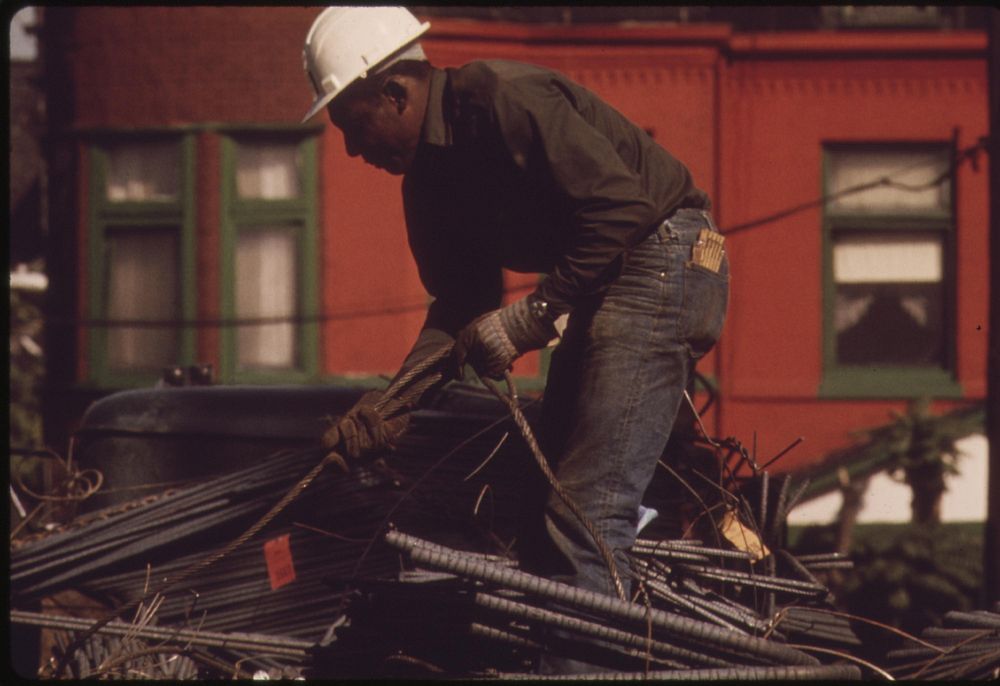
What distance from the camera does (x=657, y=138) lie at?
43.7 feet

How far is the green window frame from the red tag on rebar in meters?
8.11

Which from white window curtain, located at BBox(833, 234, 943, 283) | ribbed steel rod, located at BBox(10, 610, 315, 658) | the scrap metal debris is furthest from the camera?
white window curtain, located at BBox(833, 234, 943, 283)

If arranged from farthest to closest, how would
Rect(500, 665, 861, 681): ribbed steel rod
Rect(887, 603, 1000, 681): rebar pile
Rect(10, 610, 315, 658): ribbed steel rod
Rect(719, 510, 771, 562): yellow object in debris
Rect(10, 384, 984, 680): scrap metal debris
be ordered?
Rect(719, 510, 771, 562): yellow object in debris < Rect(10, 610, 315, 658): ribbed steel rod < Rect(10, 384, 984, 680): scrap metal debris < Rect(887, 603, 1000, 681): rebar pile < Rect(500, 665, 861, 681): ribbed steel rod

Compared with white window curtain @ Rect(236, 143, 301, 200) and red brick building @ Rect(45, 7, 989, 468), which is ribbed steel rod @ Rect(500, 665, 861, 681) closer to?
red brick building @ Rect(45, 7, 989, 468)

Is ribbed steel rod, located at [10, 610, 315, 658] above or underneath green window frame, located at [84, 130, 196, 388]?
underneath

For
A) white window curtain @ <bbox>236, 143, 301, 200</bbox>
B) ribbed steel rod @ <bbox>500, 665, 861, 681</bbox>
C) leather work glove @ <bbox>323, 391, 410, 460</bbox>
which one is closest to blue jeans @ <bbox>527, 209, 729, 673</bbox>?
ribbed steel rod @ <bbox>500, 665, 861, 681</bbox>

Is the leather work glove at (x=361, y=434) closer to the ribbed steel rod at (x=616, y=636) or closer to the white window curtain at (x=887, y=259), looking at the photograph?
the ribbed steel rod at (x=616, y=636)

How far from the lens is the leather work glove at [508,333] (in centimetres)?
408

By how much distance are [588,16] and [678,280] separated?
9772 millimetres

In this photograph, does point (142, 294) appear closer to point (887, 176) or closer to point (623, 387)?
point (887, 176)

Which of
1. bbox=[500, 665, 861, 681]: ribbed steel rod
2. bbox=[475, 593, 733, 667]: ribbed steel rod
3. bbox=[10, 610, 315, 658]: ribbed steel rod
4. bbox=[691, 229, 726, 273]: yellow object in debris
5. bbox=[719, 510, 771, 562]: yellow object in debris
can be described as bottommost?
bbox=[10, 610, 315, 658]: ribbed steel rod

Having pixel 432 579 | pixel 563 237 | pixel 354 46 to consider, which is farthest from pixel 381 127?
pixel 432 579

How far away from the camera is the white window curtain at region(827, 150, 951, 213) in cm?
1366

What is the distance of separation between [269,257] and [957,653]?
10160 mm
